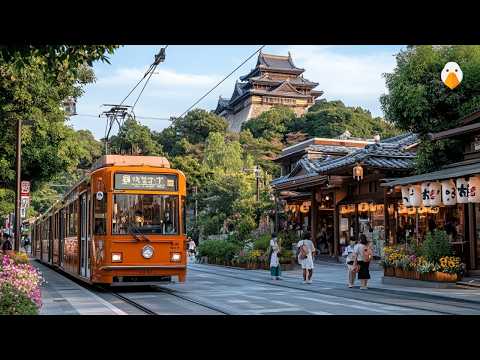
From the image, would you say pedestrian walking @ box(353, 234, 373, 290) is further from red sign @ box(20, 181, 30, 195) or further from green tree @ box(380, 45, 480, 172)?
red sign @ box(20, 181, 30, 195)

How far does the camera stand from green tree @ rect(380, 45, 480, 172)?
22.8 metres

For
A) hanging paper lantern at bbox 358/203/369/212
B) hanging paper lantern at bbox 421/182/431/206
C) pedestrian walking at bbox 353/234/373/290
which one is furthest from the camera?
hanging paper lantern at bbox 358/203/369/212

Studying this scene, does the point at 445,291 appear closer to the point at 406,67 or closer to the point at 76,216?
the point at 406,67

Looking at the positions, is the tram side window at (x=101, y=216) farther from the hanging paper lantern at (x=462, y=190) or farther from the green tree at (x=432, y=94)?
the green tree at (x=432, y=94)

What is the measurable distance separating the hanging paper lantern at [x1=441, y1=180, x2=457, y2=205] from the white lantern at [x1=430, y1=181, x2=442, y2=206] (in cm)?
32

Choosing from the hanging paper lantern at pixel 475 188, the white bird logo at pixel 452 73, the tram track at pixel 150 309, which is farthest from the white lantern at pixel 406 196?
the tram track at pixel 150 309

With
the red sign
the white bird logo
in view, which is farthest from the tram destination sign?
the red sign

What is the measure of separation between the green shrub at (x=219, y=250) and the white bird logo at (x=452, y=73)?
1468 centimetres

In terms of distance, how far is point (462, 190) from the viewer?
19000mm

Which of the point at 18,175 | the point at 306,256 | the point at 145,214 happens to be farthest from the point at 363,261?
the point at 18,175
